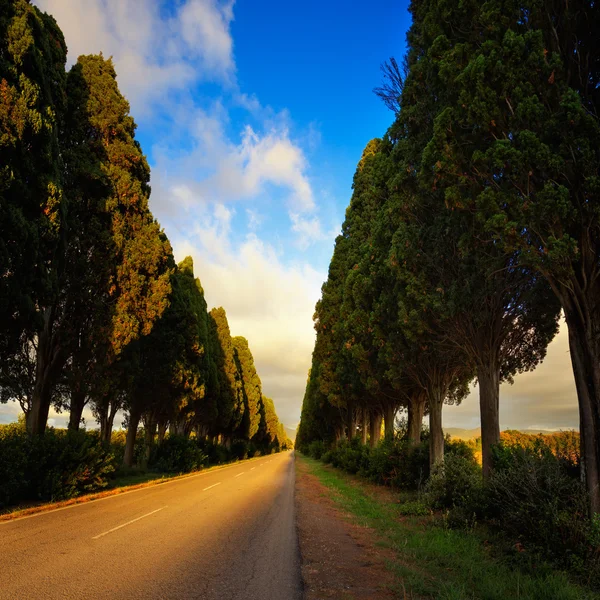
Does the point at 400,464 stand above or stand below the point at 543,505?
below

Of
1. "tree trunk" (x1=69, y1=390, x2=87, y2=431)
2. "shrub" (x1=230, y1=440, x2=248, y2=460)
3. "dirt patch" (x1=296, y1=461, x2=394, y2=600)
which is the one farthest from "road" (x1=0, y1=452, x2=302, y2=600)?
"shrub" (x1=230, y1=440, x2=248, y2=460)

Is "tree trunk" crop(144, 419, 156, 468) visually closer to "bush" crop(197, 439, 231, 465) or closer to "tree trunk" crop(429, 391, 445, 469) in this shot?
"bush" crop(197, 439, 231, 465)

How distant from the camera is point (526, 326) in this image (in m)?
10.8

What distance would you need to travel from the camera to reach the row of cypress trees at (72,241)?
980cm

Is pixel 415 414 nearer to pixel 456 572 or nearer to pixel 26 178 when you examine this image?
pixel 456 572

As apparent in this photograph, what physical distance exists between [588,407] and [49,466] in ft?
43.3

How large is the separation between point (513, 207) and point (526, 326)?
5413mm

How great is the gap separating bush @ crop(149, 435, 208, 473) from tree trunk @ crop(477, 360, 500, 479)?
20334mm

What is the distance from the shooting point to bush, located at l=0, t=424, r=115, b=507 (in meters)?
10.2

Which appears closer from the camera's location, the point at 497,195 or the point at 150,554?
the point at 150,554

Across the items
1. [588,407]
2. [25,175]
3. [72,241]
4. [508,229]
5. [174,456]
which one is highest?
[25,175]

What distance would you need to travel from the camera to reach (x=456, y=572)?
5.63 meters

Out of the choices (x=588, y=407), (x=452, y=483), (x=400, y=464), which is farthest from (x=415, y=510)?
(x=588, y=407)

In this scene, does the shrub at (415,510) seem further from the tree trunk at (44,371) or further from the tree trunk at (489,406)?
the tree trunk at (44,371)
